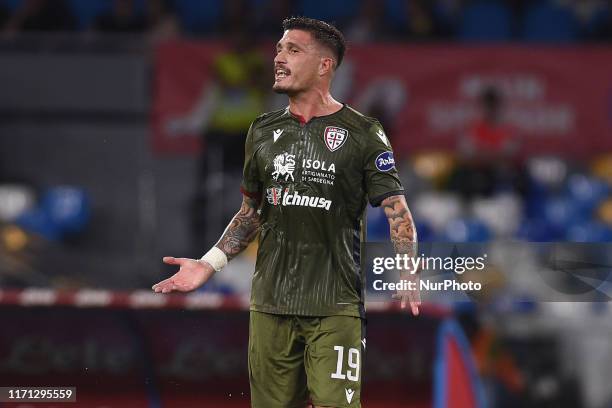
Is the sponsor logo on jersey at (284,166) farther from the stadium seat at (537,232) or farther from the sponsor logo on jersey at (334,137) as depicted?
the stadium seat at (537,232)

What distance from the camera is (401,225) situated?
4.60m

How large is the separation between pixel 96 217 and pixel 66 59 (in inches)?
64.5

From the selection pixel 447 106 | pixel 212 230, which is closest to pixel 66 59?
pixel 212 230

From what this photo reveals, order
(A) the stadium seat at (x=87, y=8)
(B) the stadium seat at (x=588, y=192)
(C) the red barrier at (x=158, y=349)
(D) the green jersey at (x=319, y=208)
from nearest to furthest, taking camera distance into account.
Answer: (D) the green jersey at (x=319, y=208) < (C) the red barrier at (x=158, y=349) < (B) the stadium seat at (x=588, y=192) < (A) the stadium seat at (x=87, y=8)

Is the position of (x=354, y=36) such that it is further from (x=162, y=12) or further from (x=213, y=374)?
(x=213, y=374)

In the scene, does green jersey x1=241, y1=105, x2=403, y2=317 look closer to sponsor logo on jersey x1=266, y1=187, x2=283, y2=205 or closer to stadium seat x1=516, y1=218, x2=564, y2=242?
sponsor logo on jersey x1=266, y1=187, x2=283, y2=205

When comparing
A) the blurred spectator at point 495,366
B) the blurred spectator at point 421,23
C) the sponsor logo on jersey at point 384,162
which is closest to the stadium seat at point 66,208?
the blurred spectator at point 421,23

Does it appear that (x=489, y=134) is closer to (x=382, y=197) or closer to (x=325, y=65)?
(x=325, y=65)

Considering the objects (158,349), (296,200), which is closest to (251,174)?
(296,200)

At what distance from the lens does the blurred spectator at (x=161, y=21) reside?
11.6 meters

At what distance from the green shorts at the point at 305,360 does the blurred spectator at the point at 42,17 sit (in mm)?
7585

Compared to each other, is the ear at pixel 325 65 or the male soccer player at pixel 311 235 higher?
the ear at pixel 325 65

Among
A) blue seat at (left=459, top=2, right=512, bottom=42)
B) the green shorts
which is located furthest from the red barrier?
blue seat at (left=459, top=2, right=512, bottom=42)

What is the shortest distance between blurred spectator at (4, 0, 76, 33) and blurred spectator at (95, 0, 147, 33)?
0.41 meters
